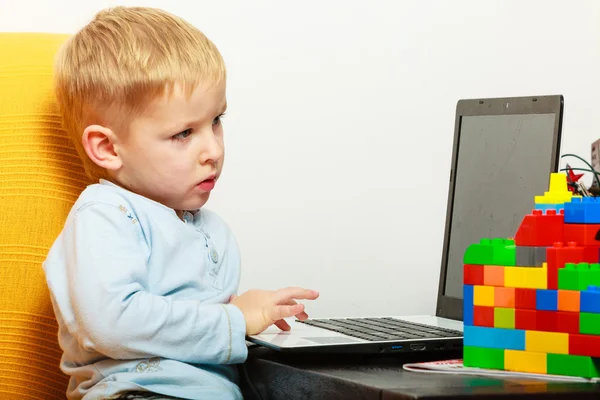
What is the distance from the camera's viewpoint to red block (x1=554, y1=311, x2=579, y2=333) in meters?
0.66

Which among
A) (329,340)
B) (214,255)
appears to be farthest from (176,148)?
(329,340)

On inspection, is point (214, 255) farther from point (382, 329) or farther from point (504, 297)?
point (504, 297)

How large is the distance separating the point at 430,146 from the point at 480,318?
85cm

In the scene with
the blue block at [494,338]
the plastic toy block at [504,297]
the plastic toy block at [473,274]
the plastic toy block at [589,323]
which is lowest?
the blue block at [494,338]

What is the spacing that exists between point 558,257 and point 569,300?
0.03m

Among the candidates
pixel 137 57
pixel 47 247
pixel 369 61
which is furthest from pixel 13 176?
pixel 369 61

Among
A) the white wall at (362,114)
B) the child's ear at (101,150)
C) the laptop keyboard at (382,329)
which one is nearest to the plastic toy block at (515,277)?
the laptop keyboard at (382,329)

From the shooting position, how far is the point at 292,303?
92 cm

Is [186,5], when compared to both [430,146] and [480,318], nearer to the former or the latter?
[430,146]

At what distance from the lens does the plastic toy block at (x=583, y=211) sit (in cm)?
68

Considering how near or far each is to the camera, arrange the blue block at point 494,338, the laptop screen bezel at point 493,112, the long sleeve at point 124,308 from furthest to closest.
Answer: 1. the laptop screen bezel at point 493,112
2. the long sleeve at point 124,308
3. the blue block at point 494,338

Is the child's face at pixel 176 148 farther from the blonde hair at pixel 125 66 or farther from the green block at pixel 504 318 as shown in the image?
the green block at pixel 504 318

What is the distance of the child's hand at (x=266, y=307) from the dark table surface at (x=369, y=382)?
3 cm

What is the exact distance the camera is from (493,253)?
70 cm
